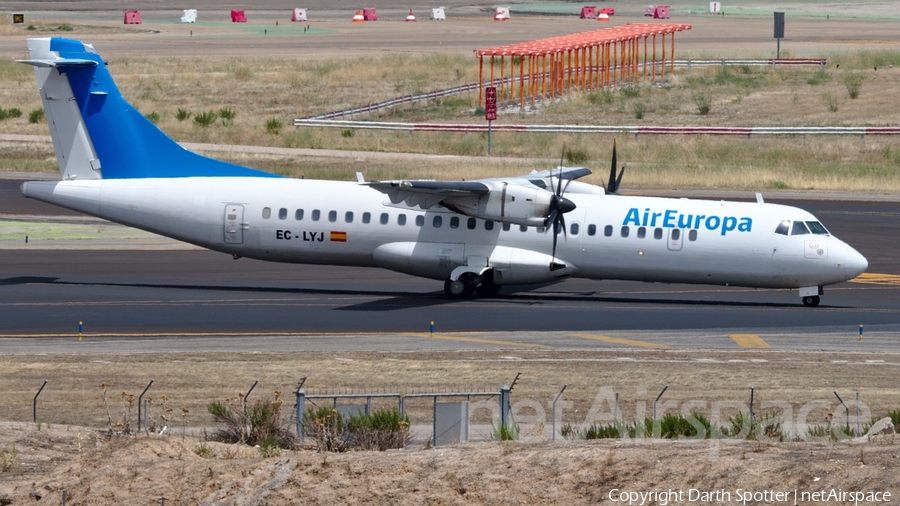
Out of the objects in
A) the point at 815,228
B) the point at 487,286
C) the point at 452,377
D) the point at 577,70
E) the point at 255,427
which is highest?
the point at 577,70

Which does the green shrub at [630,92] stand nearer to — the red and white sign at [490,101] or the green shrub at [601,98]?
the green shrub at [601,98]

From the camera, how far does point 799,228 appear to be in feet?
110

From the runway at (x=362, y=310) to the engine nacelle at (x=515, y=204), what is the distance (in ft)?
8.25

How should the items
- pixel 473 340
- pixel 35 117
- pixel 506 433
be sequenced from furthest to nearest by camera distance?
1. pixel 35 117
2. pixel 473 340
3. pixel 506 433

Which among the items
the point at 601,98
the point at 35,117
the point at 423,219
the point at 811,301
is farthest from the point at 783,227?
the point at 35,117

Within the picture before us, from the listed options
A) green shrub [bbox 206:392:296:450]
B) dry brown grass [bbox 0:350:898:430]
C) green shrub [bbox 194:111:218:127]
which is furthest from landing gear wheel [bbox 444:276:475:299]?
green shrub [bbox 194:111:218:127]

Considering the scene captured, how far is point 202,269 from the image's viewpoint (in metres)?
39.8

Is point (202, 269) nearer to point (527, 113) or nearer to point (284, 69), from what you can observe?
point (527, 113)

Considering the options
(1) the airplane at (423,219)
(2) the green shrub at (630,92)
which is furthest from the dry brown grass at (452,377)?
(2) the green shrub at (630,92)

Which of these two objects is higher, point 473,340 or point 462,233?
point 462,233

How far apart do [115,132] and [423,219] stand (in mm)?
9605

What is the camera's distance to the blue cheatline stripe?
3628 centimetres

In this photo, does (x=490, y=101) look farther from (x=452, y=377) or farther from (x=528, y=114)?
(x=452, y=377)

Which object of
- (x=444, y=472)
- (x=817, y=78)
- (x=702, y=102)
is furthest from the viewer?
(x=817, y=78)
